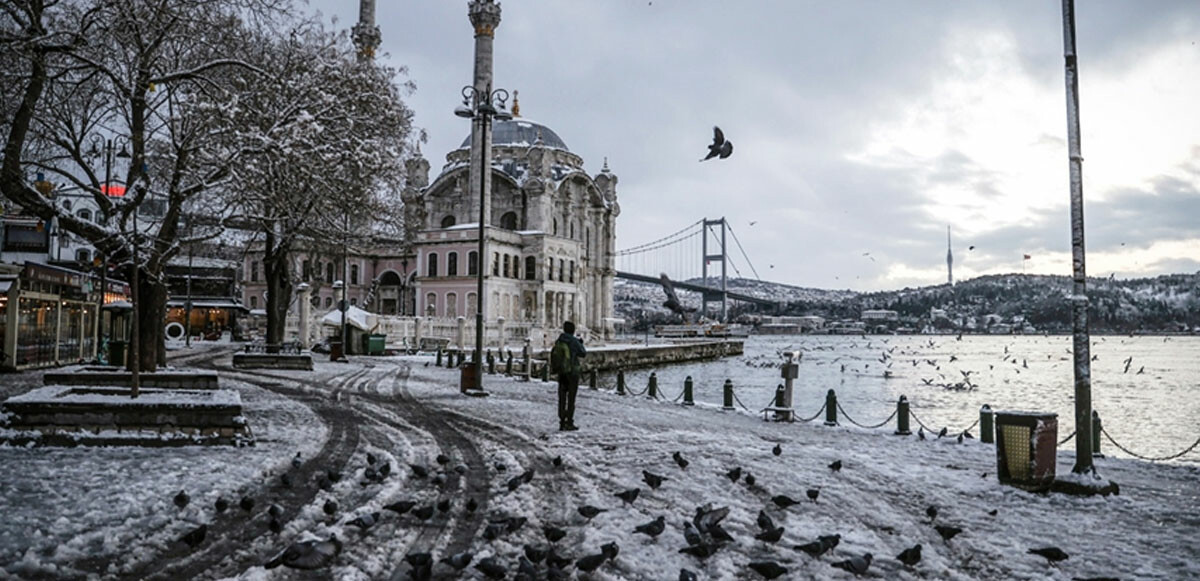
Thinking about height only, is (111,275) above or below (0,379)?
above

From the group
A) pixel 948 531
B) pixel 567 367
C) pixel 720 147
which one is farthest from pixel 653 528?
pixel 720 147

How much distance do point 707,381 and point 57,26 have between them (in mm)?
Answer: 33818

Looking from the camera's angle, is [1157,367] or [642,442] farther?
[1157,367]

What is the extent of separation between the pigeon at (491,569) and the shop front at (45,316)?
56.8 ft

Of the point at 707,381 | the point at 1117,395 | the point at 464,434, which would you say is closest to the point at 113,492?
the point at 464,434

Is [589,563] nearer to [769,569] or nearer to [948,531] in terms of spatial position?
[769,569]

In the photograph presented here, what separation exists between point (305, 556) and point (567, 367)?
621 cm

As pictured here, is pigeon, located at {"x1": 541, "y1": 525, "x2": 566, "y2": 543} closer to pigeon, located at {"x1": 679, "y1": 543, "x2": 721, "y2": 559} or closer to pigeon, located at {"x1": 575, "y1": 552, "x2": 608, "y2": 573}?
pigeon, located at {"x1": 575, "y1": 552, "x2": 608, "y2": 573}

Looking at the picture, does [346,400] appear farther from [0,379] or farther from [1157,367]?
[1157,367]

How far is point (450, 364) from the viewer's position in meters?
26.9

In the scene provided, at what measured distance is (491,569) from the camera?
181 inches

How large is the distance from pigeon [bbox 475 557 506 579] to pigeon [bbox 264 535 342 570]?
1018 millimetres

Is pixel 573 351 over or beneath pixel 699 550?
over

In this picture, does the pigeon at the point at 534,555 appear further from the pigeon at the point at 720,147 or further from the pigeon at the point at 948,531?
the pigeon at the point at 720,147
